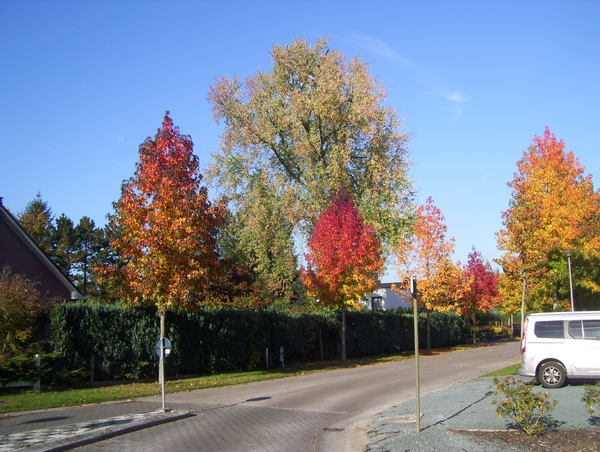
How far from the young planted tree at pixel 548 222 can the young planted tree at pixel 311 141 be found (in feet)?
24.6

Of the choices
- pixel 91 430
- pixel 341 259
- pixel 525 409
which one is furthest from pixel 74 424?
pixel 341 259

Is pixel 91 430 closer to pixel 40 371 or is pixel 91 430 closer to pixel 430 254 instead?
pixel 40 371

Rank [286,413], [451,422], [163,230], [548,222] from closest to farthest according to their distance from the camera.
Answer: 1. [451,422]
2. [286,413]
3. [163,230]
4. [548,222]

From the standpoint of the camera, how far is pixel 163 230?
57.8 ft

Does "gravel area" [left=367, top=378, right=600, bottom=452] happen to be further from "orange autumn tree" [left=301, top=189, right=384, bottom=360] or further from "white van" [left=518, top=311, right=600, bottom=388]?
"orange autumn tree" [left=301, top=189, right=384, bottom=360]

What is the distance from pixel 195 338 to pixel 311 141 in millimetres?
15951

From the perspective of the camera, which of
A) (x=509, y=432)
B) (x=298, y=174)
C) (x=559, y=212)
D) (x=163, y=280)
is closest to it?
(x=509, y=432)

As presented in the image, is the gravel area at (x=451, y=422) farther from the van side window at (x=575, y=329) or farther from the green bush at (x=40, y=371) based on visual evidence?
the green bush at (x=40, y=371)

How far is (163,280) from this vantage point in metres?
17.8

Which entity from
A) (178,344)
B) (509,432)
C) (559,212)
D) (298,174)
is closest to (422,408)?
(509,432)

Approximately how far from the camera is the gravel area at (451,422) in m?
8.48

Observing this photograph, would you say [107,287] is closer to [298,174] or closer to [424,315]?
[298,174]

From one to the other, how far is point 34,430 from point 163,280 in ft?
25.9

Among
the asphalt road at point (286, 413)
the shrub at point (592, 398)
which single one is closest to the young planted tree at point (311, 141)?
the asphalt road at point (286, 413)
